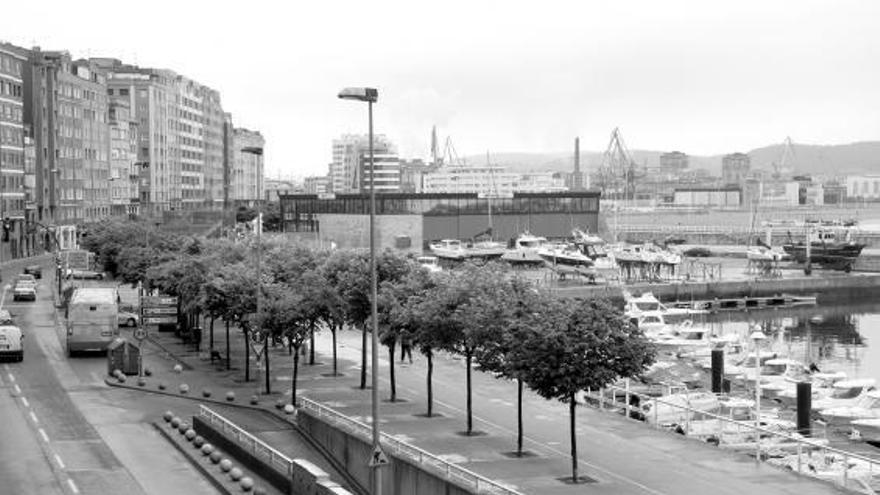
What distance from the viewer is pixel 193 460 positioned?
37.0 metres

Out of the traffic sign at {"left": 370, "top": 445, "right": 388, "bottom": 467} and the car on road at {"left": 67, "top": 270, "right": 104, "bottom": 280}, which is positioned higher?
the traffic sign at {"left": 370, "top": 445, "right": 388, "bottom": 467}

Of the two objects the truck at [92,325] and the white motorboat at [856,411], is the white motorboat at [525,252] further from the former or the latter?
the white motorboat at [856,411]

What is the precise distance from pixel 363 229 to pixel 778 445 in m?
115

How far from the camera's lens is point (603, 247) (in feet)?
500

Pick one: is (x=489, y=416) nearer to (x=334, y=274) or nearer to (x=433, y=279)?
(x=433, y=279)

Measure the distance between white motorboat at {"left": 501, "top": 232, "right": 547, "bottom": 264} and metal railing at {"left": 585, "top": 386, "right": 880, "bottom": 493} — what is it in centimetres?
9838

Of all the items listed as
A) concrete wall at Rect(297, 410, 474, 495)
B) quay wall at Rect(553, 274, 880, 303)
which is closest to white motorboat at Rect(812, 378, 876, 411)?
concrete wall at Rect(297, 410, 474, 495)

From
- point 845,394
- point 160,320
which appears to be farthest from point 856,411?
point 160,320

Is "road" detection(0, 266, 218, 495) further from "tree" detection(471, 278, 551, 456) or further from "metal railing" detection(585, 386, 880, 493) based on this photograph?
"metal railing" detection(585, 386, 880, 493)

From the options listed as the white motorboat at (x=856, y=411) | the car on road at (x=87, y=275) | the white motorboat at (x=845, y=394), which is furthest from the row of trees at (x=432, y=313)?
the car on road at (x=87, y=275)

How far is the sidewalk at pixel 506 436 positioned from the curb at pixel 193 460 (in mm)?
2647

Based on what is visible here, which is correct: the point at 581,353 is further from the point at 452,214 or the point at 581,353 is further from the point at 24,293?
the point at 452,214

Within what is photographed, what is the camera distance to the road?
3369 centimetres

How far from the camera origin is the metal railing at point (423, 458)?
27.3m
